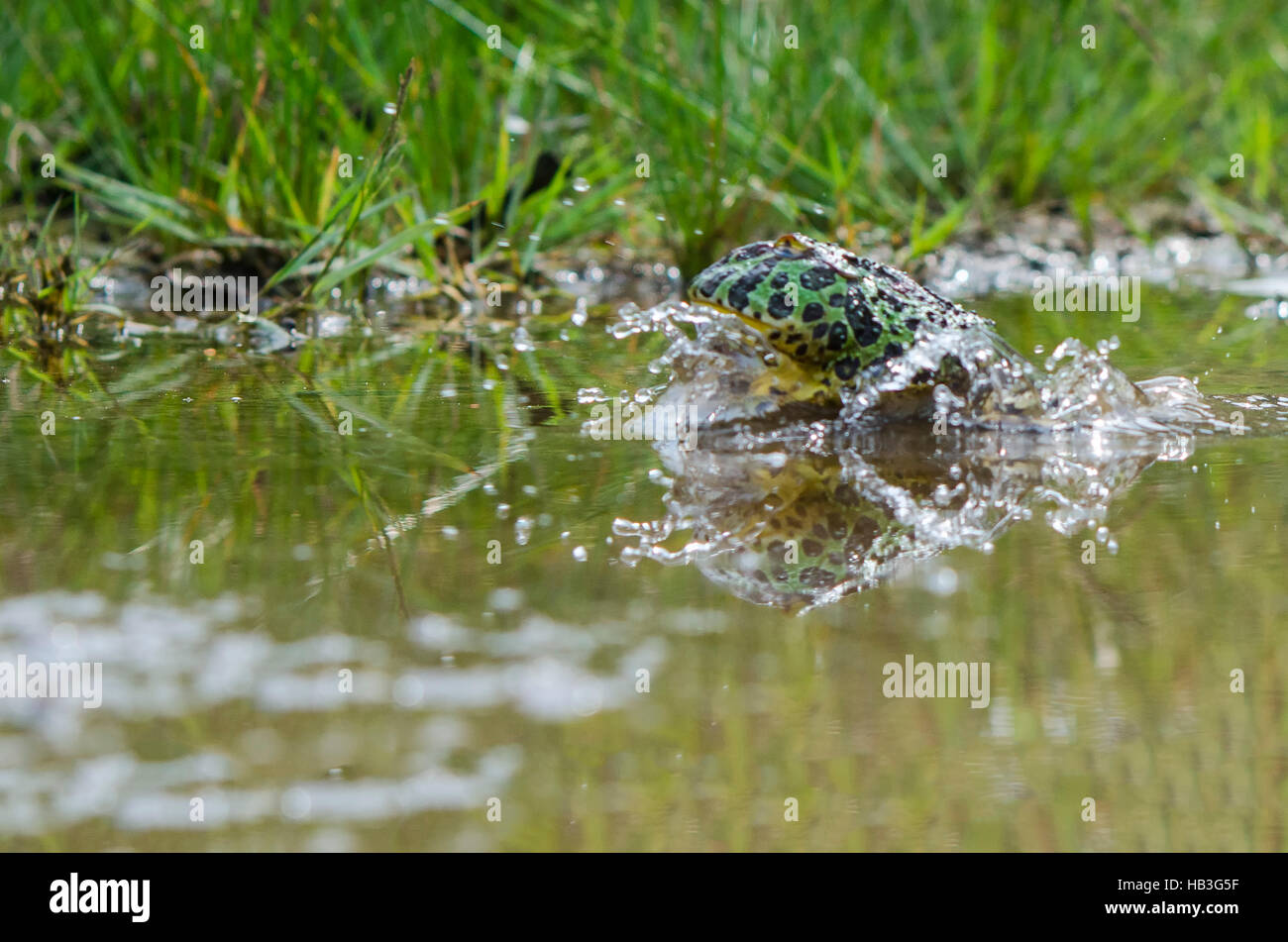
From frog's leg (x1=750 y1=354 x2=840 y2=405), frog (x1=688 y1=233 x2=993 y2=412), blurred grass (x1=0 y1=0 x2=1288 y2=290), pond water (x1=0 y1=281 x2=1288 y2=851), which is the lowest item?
pond water (x1=0 y1=281 x2=1288 y2=851)

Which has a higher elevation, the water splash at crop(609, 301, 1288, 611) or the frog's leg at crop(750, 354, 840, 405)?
the frog's leg at crop(750, 354, 840, 405)

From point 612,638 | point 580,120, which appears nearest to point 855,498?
point 612,638

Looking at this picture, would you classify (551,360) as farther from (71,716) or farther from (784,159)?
(71,716)

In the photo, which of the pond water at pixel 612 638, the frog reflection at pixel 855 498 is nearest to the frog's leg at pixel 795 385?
the frog reflection at pixel 855 498

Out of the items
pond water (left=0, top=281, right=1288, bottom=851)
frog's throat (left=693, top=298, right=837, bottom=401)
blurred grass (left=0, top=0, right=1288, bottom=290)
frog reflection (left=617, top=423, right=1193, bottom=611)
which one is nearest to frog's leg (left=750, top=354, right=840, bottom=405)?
frog's throat (left=693, top=298, right=837, bottom=401)

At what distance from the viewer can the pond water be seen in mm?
1694

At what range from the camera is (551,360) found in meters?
4.34

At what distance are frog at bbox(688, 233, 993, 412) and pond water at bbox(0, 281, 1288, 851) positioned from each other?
0.23 metres

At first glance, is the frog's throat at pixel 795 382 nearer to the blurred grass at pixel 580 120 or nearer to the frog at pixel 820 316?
the frog at pixel 820 316

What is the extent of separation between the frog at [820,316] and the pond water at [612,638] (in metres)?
0.23

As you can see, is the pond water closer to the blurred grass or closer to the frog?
the frog

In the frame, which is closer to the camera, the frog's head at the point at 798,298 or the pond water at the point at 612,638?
the pond water at the point at 612,638

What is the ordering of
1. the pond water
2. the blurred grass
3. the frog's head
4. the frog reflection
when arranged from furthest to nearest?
the blurred grass < the frog's head < the frog reflection < the pond water

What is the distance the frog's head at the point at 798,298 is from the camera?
3.48 meters
